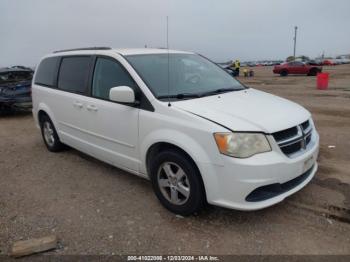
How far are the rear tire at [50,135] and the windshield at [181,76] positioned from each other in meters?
2.43

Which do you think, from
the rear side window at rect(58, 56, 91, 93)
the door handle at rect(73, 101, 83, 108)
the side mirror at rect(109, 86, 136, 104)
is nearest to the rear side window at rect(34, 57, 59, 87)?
the rear side window at rect(58, 56, 91, 93)

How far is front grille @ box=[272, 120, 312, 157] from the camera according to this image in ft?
10.3

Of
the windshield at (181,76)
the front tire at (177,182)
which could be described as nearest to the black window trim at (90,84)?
the windshield at (181,76)

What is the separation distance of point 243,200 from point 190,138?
2.45 ft

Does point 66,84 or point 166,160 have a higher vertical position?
point 66,84

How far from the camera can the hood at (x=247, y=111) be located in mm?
3098

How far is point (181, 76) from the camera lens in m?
4.14

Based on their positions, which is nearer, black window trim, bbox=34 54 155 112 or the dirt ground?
the dirt ground

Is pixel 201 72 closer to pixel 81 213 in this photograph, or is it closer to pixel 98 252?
pixel 81 213

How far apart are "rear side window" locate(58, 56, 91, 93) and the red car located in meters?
28.1

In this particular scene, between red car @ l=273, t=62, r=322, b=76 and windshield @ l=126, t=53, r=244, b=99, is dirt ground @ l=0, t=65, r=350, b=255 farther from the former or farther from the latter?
red car @ l=273, t=62, r=322, b=76

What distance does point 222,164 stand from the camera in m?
3.00

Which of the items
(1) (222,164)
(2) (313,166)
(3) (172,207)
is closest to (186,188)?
(3) (172,207)

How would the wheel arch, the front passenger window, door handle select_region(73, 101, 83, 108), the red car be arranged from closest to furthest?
the wheel arch → the front passenger window → door handle select_region(73, 101, 83, 108) → the red car
